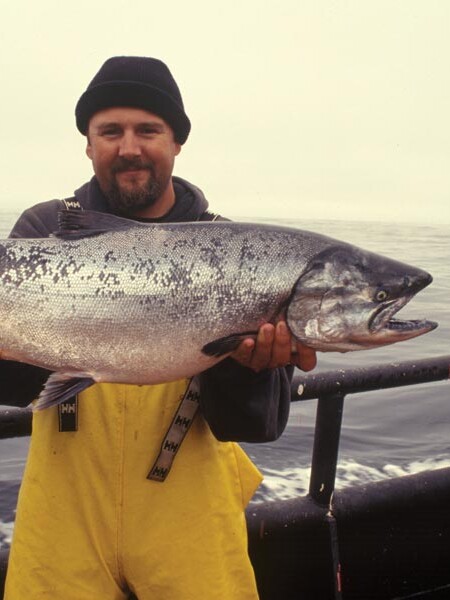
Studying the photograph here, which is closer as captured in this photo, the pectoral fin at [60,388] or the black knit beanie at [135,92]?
the pectoral fin at [60,388]

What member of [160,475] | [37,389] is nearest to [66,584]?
[160,475]

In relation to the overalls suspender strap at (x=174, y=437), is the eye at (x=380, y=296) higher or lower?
higher

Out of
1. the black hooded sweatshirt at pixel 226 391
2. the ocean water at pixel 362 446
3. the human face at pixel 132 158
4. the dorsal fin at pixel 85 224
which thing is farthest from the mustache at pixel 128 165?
the ocean water at pixel 362 446

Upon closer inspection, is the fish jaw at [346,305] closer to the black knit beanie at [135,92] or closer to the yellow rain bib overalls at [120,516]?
the yellow rain bib overalls at [120,516]

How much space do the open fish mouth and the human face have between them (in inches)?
47.3

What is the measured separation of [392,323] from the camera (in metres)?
2.76

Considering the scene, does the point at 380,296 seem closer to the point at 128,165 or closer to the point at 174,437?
the point at 174,437

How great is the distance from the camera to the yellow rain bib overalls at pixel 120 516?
105 inches

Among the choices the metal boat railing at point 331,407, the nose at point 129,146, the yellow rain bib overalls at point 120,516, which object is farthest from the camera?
the metal boat railing at point 331,407

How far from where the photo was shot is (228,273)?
2699mm

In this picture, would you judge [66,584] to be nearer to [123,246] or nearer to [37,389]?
[37,389]

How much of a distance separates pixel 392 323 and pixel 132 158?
4.68 feet

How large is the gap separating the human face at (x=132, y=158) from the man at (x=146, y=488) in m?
0.27

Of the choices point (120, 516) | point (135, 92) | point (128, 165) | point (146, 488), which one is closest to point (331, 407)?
point (146, 488)
